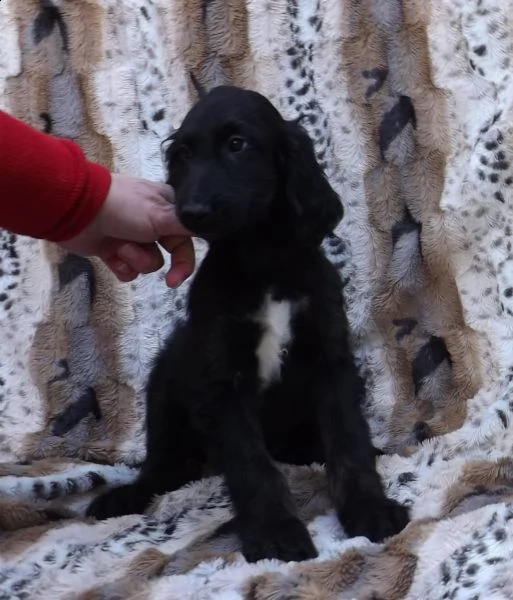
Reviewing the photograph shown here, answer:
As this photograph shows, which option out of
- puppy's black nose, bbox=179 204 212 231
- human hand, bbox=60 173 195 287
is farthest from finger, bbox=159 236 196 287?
puppy's black nose, bbox=179 204 212 231

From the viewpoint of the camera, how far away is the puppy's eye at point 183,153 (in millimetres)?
2002

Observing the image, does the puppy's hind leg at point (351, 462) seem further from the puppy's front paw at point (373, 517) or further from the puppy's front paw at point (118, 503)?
the puppy's front paw at point (118, 503)

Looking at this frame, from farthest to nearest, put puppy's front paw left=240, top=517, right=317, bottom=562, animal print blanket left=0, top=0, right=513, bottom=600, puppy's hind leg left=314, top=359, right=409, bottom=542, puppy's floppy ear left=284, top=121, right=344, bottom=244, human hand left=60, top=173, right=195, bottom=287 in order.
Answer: animal print blanket left=0, top=0, right=513, bottom=600 → puppy's floppy ear left=284, top=121, right=344, bottom=244 → human hand left=60, top=173, right=195, bottom=287 → puppy's hind leg left=314, top=359, right=409, bottom=542 → puppy's front paw left=240, top=517, right=317, bottom=562

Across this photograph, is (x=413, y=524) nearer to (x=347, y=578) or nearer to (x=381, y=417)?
(x=347, y=578)

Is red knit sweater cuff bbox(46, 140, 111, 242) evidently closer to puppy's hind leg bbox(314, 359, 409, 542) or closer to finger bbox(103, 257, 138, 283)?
finger bbox(103, 257, 138, 283)

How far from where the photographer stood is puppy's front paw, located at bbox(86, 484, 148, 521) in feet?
6.46

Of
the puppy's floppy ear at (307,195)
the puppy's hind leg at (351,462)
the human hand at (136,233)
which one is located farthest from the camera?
the puppy's floppy ear at (307,195)

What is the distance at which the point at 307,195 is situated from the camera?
1940 millimetres

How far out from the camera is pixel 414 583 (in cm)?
144

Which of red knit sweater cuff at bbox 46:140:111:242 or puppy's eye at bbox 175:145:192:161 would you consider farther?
puppy's eye at bbox 175:145:192:161

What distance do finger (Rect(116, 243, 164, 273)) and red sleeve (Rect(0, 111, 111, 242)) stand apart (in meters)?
0.18

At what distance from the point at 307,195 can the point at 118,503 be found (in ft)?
2.51

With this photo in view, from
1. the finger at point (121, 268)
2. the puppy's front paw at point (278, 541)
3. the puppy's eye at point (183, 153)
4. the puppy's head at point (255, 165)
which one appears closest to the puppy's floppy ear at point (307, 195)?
the puppy's head at point (255, 165)

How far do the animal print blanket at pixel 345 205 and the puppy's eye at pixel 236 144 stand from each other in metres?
0.61
